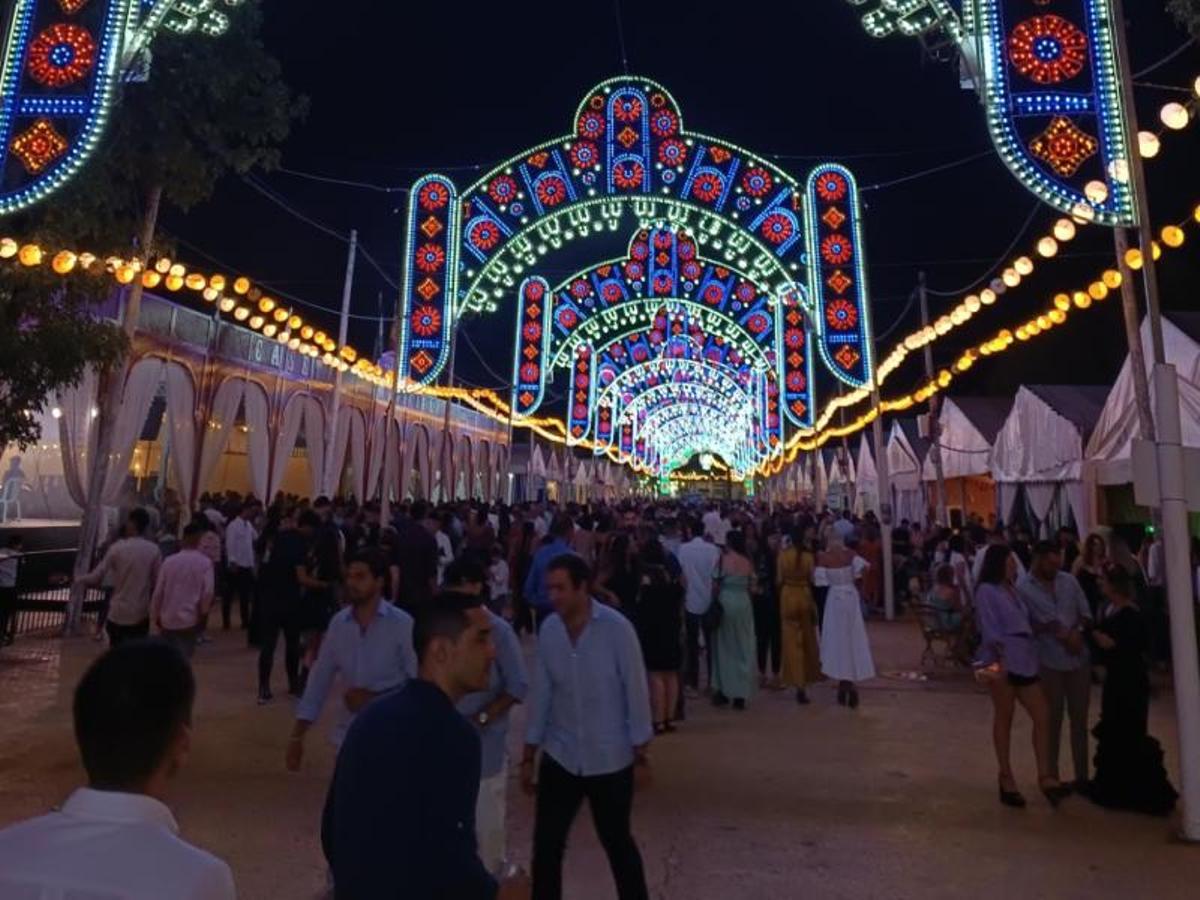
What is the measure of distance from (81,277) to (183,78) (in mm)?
2545

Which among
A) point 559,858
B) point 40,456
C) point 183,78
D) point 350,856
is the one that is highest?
point 183,78

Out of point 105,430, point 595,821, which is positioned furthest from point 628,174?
point 595,821

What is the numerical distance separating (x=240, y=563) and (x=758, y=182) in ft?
47.2

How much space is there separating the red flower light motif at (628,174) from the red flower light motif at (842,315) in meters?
6.29

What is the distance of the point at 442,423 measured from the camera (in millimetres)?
31531

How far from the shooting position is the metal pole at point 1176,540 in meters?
4.72

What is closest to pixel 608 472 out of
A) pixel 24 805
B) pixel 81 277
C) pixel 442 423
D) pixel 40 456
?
pixel 442 423

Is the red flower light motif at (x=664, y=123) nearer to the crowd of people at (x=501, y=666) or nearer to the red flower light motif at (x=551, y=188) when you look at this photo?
the red flower light motif at (x=551, y=188)

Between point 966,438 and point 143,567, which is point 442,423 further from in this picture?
point 143,567

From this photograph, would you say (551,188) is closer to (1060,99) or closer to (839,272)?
(839,272)

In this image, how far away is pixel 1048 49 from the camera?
6.26 meters

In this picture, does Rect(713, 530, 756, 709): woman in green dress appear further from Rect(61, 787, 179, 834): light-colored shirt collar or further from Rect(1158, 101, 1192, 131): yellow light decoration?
Rect(61, 787, 179, 834): light-colored shirt collar

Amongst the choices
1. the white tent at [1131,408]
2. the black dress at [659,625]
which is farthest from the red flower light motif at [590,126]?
the black dress at [659,625]

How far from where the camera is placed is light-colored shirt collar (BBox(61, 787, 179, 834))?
1148 millimetres
